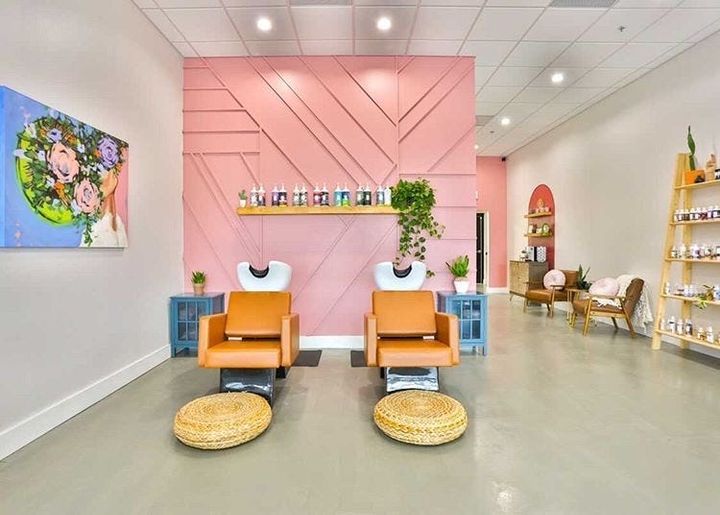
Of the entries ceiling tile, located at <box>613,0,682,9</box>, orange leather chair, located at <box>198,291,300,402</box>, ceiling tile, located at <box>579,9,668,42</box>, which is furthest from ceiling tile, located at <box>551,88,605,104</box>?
orange leather chair, located at <box>198,291,300,402</box>

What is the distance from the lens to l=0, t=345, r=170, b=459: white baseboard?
7.98 feet

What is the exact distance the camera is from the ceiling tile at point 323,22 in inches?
155

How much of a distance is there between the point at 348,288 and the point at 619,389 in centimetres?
290

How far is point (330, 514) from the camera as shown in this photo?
187cm

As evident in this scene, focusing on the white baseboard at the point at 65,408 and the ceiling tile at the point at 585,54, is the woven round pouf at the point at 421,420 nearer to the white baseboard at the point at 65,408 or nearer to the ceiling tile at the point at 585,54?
the white baseboard at the point at 65,408

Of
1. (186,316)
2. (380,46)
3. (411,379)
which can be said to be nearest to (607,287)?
(411,379)

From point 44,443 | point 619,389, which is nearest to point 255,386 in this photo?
point 44,443

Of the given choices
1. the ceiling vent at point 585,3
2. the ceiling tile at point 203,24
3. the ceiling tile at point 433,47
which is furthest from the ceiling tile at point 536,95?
the ceiling tile at point 203,24

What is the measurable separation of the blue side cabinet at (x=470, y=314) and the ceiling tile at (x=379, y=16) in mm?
2956

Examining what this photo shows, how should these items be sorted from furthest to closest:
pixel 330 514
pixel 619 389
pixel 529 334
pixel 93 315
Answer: pixel 529 334
pixel 619 389
pixel 93 315
pixel 330 514

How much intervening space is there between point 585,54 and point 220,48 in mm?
4340

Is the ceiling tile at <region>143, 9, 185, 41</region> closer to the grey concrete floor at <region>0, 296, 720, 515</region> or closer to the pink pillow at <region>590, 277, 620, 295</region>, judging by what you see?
the grey concrete floor at <region>0, 296, 720, 515</region>

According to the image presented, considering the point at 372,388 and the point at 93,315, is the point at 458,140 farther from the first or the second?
the point at 93,315

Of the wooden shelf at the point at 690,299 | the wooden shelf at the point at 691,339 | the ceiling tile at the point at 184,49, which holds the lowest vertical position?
the wooden shelf at the point at 691,339
